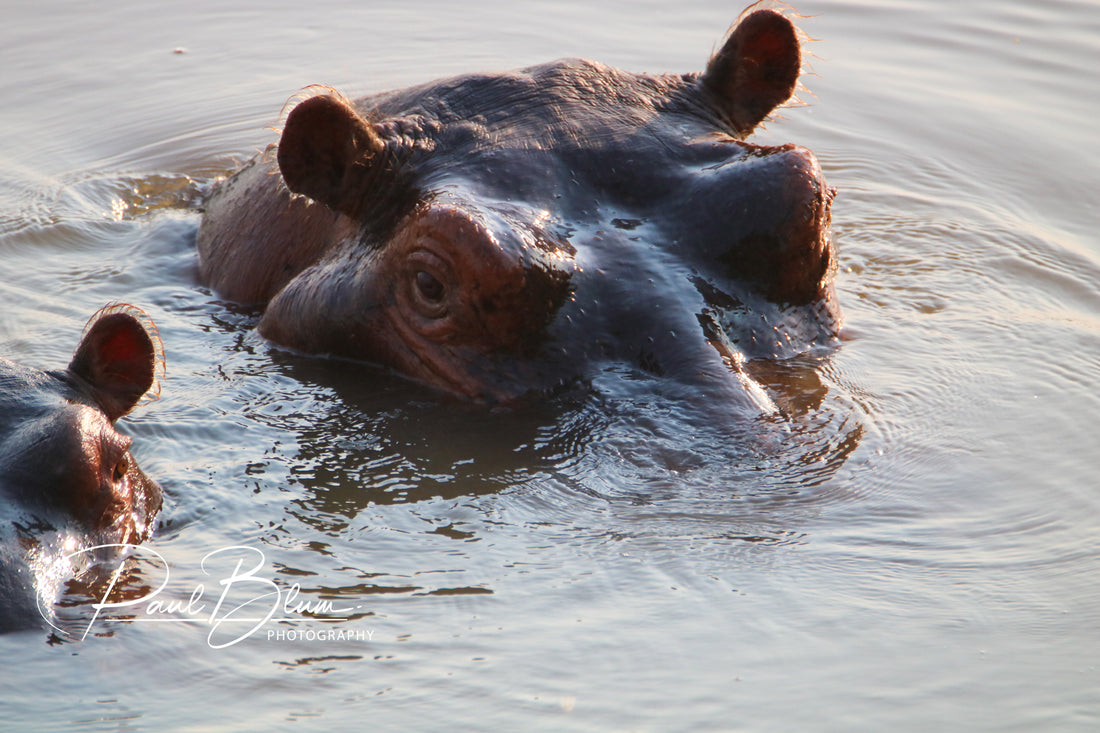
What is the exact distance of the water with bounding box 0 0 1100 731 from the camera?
12.5ft

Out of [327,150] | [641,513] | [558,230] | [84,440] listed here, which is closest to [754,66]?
[558,230]

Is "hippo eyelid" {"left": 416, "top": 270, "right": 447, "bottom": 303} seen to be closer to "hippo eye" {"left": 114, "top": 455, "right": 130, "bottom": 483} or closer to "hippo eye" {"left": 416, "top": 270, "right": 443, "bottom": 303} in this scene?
"hippo eye" {"left": 416, "top": 270, "right": 443, "bottom": 303}

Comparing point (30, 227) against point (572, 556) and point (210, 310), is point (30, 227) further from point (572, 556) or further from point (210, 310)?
point (572, 556)

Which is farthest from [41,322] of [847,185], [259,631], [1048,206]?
[1048,206]

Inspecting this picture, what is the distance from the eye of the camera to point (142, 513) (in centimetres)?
486

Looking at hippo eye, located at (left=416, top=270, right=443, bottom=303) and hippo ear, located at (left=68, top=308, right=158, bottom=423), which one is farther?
hippo eye, located at (left=416, top=270, right=443, bottom=303)

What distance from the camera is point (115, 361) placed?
4996mm

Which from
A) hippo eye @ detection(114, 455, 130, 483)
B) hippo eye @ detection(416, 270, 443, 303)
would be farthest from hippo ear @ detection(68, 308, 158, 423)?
hippo eye @ detection(416, 270, 443, 303)

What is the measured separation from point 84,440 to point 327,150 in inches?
87.1

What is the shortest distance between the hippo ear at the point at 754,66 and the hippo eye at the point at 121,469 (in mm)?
3533

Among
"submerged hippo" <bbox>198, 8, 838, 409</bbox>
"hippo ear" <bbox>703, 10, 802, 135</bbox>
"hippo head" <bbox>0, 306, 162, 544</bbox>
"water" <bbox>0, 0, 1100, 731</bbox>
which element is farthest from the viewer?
"hippo ear" <bbox>703, 10, 802, 135</bbox>

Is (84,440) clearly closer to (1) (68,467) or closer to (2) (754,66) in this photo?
(1) (68,467)

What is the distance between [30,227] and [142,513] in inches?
173

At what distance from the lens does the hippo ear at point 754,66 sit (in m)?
6.81
